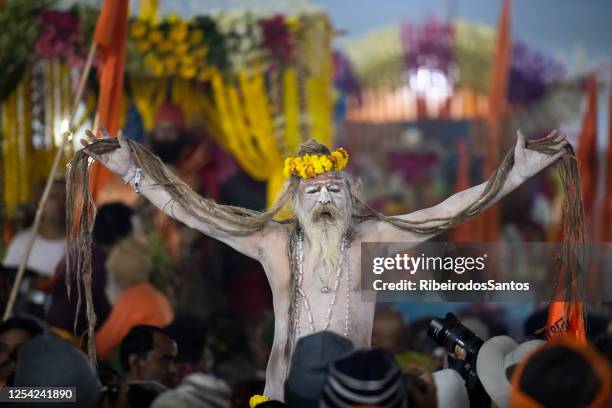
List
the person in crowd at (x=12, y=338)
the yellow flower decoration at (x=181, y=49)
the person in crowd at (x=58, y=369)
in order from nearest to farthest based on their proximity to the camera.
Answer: the person in crowd at (x=58, y=369) → the person in crowd at (x=12, y=338) → the yellow flower decoration at (x=181, y=49)

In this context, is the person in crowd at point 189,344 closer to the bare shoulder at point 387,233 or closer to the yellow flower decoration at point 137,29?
the bare shoulder at point 387,233

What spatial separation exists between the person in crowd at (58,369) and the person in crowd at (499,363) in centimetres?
136

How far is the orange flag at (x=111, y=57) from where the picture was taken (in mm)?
5598

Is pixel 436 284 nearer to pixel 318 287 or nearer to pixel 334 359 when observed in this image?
pixel 318 287

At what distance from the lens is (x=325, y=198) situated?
13.6ft

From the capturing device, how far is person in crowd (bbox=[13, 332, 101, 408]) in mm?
3693

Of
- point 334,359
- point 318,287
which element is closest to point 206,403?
point 334,359

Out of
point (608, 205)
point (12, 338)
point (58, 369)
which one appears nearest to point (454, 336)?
point (58, 369)

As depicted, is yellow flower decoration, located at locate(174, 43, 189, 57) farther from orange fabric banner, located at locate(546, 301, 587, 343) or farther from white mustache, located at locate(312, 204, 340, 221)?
orange fabric banner, located at locate(546, 301, 587, 343)

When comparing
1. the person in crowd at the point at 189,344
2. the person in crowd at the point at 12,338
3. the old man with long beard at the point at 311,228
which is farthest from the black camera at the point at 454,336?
the person in crowd at the point at 12,338

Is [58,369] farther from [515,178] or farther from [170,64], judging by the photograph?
[170,64]

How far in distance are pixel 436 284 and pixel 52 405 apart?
1.51 m

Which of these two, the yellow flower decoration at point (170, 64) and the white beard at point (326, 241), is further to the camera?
the yellow flower decoration at point (170, 64)

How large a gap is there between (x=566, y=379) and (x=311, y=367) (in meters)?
0.81
